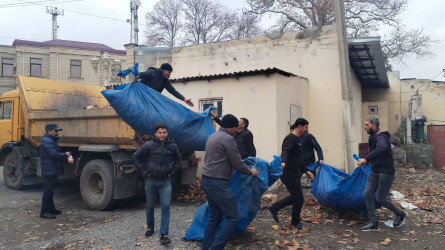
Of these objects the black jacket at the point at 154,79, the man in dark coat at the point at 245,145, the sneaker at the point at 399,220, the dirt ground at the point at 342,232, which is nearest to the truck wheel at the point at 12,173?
the black jacket at the point at 154,79

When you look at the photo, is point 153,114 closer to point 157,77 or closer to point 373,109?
point 157,77

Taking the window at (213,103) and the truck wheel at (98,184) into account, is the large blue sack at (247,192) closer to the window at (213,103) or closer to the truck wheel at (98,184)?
the truck wheel at (98,184)

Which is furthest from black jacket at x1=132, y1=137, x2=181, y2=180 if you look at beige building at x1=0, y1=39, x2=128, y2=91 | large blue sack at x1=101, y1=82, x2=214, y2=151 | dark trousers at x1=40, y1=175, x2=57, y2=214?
beige building at x1=0, y1=39, x2=128, y2=91

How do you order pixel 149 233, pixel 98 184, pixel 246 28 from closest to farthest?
pixel 149 233 → pixel 98 184 → pixel 246 28

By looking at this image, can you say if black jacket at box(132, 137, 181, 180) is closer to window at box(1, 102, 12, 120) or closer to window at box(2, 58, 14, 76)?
window at box(1, 102, 12, 120)

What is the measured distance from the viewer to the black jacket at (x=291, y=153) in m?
4.97

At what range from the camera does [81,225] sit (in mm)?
5715

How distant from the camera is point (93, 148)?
21.5ft

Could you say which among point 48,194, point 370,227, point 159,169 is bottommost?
point 370,227

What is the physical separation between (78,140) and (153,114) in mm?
2264

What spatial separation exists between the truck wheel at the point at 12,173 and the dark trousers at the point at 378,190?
7.65 meters

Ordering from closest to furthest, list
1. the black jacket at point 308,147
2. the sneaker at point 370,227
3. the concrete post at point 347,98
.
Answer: the sneaker at point 370,227, the black jacket at point 308,147, the concrete post at point 347,98

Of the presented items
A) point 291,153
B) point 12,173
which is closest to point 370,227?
point 291,153

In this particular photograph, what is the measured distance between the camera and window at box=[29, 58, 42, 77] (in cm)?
3041
